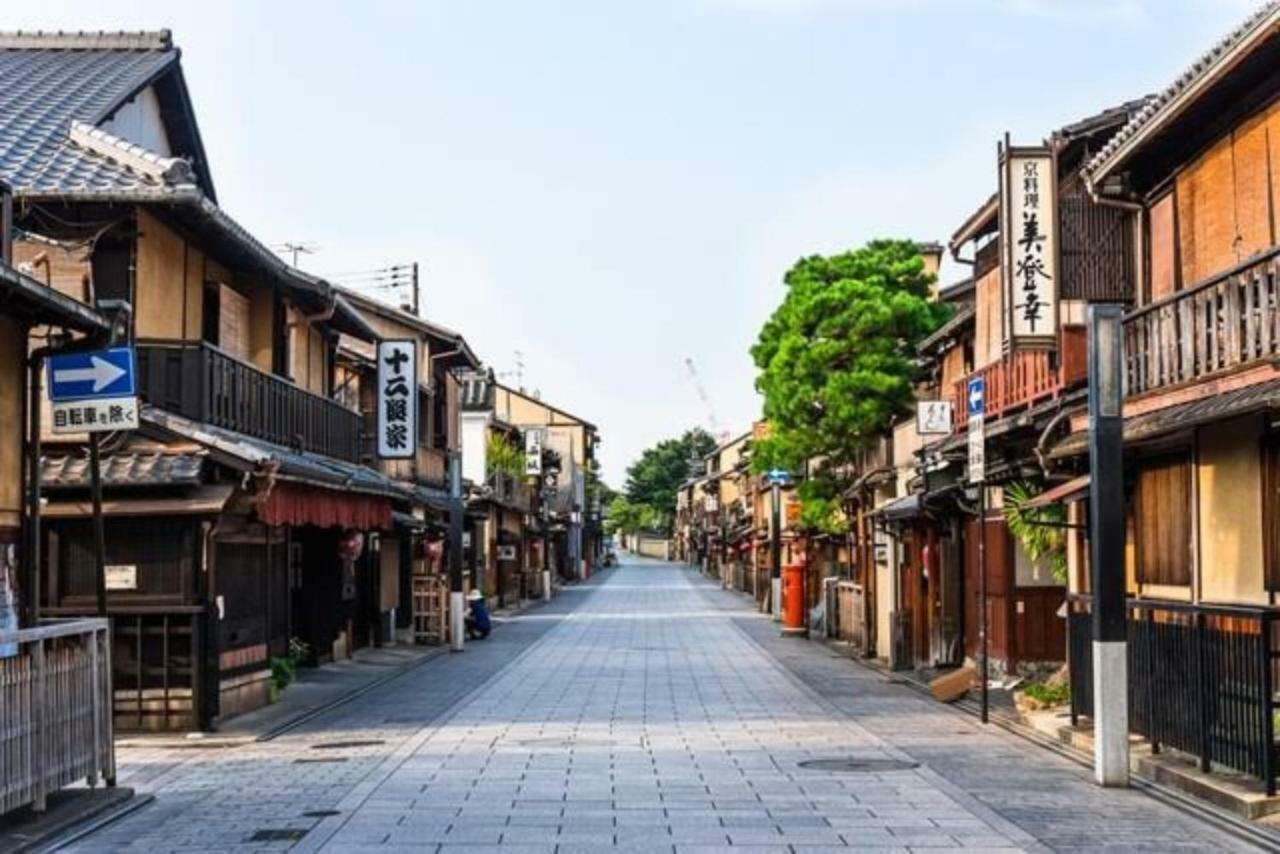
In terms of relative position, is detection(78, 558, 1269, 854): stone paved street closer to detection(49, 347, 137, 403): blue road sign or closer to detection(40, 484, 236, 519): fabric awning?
detection(40, 484, 236, 519): fabric awning

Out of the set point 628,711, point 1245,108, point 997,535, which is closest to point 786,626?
point 997,535

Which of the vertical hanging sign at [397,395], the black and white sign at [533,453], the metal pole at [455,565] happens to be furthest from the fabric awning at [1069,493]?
the black and white sign at [533,453]

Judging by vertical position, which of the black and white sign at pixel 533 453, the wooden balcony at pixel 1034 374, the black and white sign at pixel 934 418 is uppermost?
the black and white sign at pixel 533 453

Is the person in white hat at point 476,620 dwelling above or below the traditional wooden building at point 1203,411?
below

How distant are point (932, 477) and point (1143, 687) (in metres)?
13.4

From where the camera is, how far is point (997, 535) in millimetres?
25688

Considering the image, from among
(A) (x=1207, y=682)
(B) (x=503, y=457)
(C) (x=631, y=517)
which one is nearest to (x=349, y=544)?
(A) (x=1207, y=682)

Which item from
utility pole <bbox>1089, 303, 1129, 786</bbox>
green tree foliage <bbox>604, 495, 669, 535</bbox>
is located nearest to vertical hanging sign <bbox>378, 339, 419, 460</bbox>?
utility pole <bbox>1089, 303, 1129, 786</bbox>

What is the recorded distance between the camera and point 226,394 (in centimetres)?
2202

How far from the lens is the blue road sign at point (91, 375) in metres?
14.3

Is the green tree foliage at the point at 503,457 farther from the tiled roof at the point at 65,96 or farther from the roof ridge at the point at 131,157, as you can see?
the roof ridge at the point at 131,157

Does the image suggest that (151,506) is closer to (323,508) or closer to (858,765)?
(323,508)

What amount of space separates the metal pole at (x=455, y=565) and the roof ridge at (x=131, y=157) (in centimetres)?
1832

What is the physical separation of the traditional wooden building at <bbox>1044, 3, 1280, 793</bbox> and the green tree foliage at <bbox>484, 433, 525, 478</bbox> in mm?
49341
